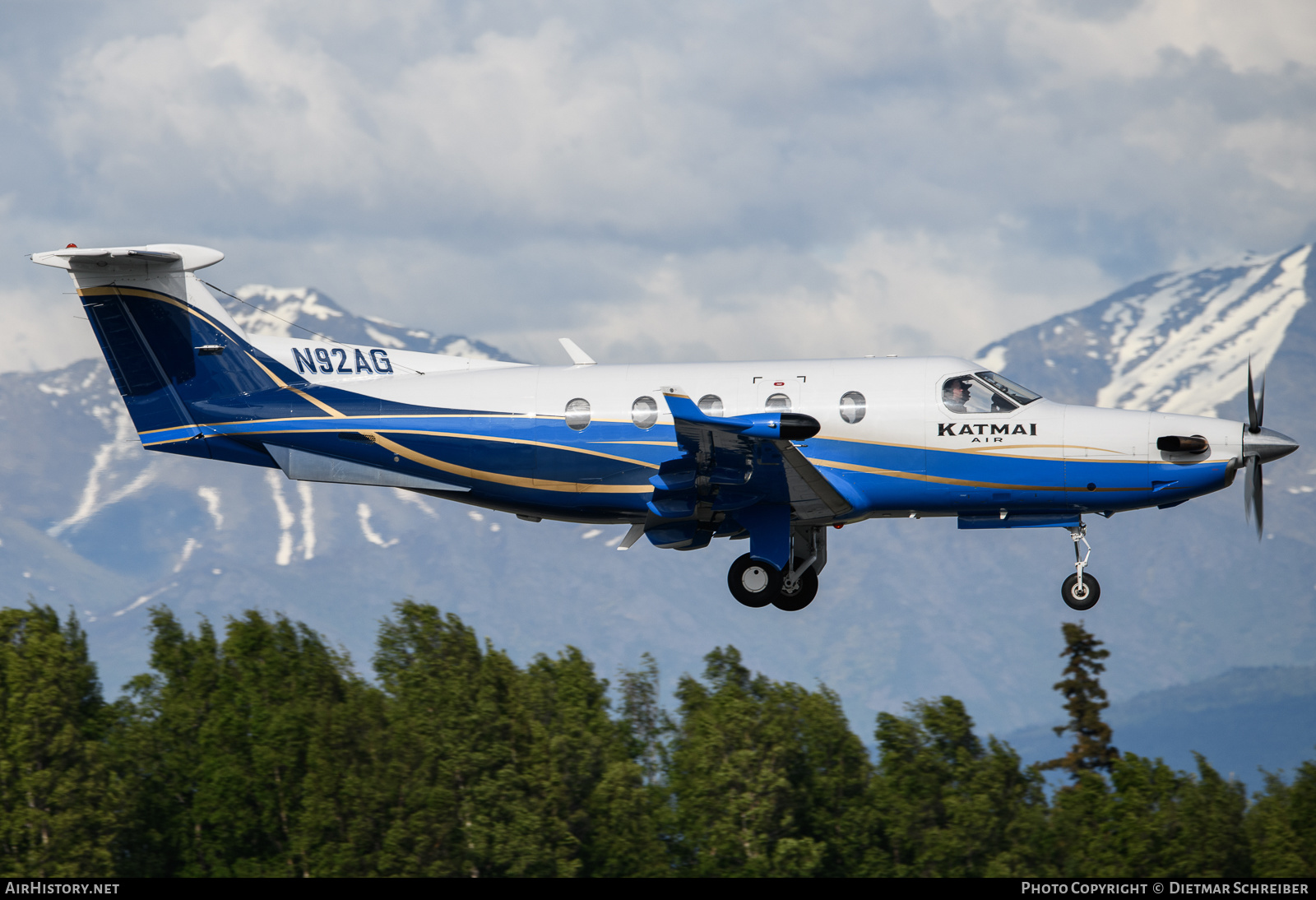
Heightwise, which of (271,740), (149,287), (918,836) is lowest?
(918,836)

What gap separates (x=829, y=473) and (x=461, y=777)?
41482mm

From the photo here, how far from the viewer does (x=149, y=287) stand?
80.0ft

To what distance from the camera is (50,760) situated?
58.4 meters

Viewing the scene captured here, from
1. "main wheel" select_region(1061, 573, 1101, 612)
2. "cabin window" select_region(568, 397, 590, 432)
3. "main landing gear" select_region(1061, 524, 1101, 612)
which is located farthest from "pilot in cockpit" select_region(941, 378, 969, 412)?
"cabin window" select_region(568, 397, 590, 432)

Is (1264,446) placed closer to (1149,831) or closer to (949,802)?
(949,802)

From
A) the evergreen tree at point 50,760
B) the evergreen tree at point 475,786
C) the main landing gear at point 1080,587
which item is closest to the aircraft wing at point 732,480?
the main landing gear at point 1080,587

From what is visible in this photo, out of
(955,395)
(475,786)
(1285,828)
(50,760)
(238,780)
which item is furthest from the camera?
(1285,828)

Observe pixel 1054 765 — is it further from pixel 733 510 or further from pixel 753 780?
pixel 733 510

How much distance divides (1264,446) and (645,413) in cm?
948

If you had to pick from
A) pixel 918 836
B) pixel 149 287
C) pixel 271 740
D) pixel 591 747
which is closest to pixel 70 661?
pixel 271 740

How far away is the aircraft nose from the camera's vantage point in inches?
853

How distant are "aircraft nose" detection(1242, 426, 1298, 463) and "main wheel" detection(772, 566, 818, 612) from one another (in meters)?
7.01

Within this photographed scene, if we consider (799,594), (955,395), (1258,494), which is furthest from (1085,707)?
(955,395)

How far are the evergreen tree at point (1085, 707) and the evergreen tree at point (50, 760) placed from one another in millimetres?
43645
